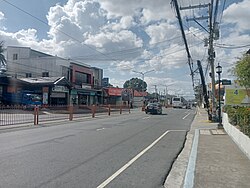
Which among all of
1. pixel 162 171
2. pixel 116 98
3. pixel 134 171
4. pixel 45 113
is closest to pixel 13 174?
pixel 134 171

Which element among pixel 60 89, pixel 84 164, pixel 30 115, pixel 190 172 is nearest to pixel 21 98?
pixel 60 89

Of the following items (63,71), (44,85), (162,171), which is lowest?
(162,171)

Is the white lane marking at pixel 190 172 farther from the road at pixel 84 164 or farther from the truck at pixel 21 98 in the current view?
the truck at pixel 21 98

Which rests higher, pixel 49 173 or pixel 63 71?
pixel 63 71

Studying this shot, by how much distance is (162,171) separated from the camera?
7.61 m

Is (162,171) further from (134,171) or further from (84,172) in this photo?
(84,172)

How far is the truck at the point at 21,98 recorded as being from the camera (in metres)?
41.7

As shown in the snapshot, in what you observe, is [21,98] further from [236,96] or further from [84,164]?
[84,164]

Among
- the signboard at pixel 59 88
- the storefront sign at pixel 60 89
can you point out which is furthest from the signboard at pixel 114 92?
the signboard at pixel 59 88

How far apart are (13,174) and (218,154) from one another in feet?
21.5

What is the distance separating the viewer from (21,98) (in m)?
43.2

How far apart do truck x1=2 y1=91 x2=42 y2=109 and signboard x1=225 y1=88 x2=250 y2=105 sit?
82.6 feet

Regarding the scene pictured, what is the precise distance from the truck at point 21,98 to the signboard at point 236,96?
991 inches

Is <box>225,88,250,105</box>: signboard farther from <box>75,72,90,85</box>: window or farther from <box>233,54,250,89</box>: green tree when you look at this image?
<box>75,72,90,85</box>: window
